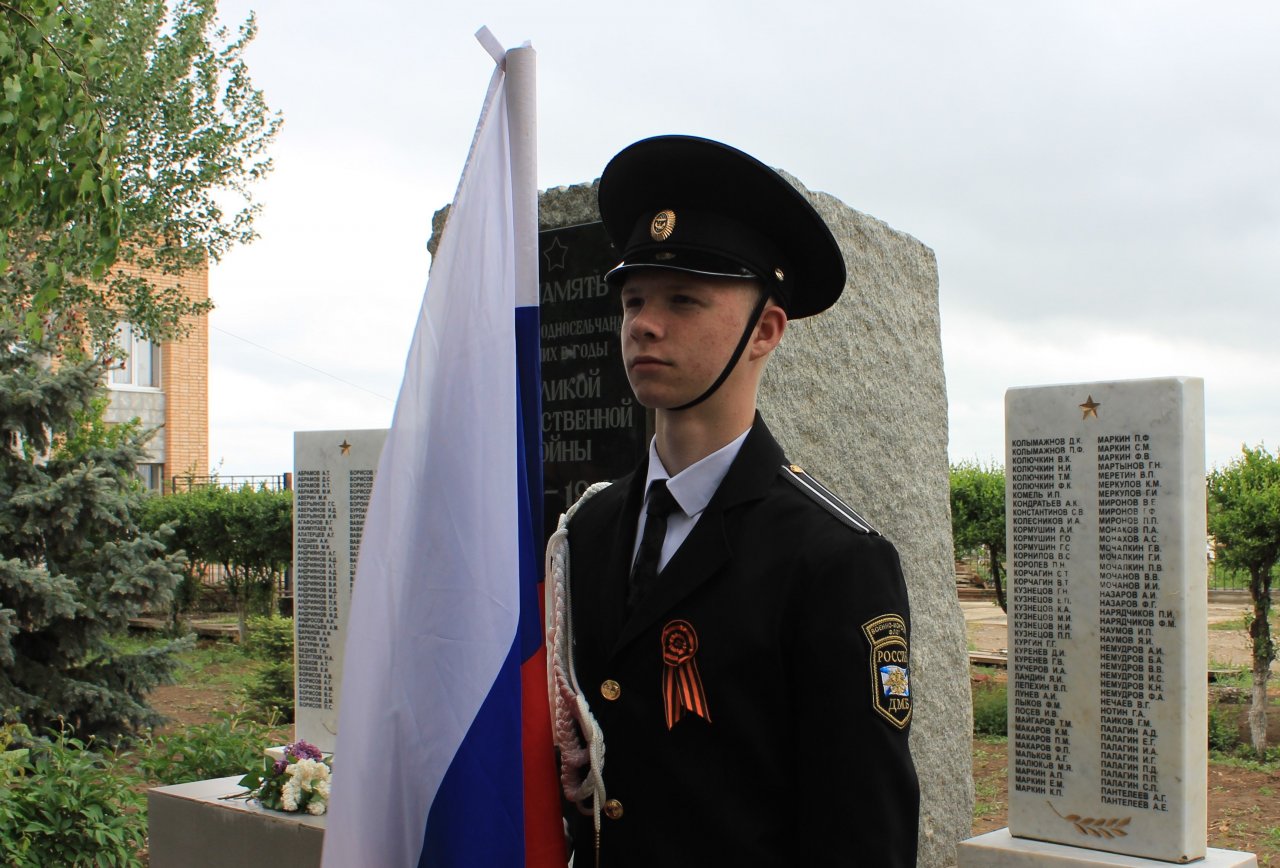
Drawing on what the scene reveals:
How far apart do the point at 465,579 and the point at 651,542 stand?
289 mm

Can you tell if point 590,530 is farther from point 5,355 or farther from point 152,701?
point 152,701

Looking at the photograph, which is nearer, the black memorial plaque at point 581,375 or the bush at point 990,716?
the black memorial plaque at point 581,375

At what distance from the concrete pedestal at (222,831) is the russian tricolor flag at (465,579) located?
10.9ft

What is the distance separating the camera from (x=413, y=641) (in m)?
1.86

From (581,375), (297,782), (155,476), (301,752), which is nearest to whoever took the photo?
(581,375)

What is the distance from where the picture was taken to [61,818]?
5406 millimetres

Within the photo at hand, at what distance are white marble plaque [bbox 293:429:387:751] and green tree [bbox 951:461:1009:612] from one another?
22.6ft

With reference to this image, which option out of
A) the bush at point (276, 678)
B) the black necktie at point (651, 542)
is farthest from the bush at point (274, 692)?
the black necktie at point (651, 542)

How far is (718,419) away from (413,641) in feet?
1.87

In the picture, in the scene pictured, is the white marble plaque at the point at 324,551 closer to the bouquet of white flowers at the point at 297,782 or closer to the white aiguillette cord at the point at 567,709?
the bouquet of white flowers at the point at 297,782

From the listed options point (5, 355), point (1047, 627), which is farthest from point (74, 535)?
point (1047, 627)

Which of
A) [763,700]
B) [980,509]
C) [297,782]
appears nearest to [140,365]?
[980,509]

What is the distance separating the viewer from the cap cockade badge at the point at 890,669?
5.32ft

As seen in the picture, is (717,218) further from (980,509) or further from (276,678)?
(980,509)
